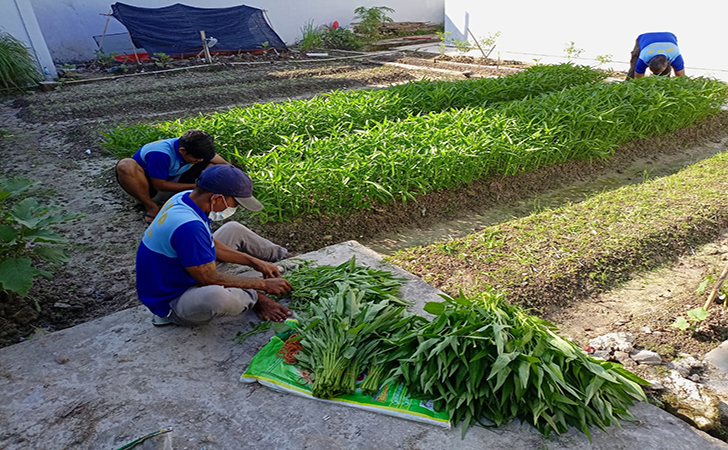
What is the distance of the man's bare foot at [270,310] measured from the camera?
2.81 m

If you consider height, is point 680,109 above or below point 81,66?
below

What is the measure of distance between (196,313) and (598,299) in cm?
263

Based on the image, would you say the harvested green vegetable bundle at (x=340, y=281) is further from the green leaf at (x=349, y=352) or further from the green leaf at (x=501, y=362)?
the green leaf at (x=501, y=362)

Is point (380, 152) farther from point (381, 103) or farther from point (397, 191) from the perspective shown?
point (381, 103)

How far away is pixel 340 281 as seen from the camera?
302cm

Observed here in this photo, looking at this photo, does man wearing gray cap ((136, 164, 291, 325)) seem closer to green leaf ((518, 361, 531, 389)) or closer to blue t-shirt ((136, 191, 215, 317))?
A: blue t-shirt ((136, 191, 215, 317))

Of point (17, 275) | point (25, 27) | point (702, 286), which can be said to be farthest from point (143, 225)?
point (25, 27)

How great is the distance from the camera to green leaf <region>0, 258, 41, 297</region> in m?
2.52

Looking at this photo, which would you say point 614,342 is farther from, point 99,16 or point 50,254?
point 99,16

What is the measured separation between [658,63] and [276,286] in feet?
24.1

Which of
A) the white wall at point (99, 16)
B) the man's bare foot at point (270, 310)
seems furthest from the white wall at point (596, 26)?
the man's bare foot at point (270, 310)

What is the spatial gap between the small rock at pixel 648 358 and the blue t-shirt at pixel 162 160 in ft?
12.1

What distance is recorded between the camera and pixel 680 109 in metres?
6.20

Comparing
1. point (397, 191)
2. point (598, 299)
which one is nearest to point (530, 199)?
point (397, 191)
